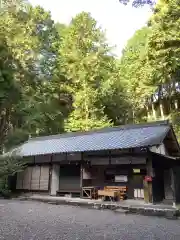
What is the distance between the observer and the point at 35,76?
94.8 ft

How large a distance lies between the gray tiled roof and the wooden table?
233 centimetres

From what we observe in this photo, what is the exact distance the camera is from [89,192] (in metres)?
15.3

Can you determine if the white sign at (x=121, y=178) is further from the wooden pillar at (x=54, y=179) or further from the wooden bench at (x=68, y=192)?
the wooden pillar at (x=54, y=179)

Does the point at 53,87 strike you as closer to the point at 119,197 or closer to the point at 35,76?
the point at 35,76

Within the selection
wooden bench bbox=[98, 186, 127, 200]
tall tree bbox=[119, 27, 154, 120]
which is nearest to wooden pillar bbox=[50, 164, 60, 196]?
wooden bench bbox=[98, 186, 127, 200]

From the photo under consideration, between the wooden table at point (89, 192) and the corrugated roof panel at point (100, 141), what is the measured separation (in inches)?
91.6

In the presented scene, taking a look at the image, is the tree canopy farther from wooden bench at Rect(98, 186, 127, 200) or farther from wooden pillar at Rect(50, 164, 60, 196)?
wooden bench at Rect(98, 186, 127, 200)

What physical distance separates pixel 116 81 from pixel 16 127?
12.0 m

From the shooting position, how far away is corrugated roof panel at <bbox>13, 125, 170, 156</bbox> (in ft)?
46.8

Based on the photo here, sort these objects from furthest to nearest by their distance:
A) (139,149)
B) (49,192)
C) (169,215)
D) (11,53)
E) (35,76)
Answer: (35,76)
(11,53)
(49,192)
(139,149)
(169,215)

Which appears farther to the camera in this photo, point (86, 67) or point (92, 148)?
point (86, 67)

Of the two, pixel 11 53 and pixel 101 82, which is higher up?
pixel 11 53

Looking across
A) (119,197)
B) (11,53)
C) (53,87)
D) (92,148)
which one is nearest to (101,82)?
(53,87)

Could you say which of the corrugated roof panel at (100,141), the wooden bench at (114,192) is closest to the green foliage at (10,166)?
the corrugated roof panel at (100,141)
